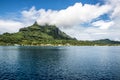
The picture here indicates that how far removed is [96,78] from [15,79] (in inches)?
1408

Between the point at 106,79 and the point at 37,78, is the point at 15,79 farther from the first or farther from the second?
the point at 106,79

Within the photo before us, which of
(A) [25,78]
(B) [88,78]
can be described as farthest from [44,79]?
(B) [88,78]

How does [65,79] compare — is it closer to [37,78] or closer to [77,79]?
[77,79]

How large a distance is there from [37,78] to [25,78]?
209 inches

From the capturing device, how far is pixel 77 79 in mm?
73500

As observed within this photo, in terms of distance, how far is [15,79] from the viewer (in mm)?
72500

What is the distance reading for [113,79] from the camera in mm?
74375

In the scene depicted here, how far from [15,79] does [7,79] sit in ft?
11.1

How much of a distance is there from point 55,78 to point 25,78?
1330 centimetres

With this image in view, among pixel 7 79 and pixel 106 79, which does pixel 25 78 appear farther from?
pixel 106 79

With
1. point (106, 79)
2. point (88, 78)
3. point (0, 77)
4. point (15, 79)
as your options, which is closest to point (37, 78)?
point (15, 79)

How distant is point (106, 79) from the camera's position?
7419 cm

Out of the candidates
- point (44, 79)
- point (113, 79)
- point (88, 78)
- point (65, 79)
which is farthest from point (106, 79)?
point (44, 79)

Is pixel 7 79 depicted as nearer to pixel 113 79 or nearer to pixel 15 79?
pixel 15 79
